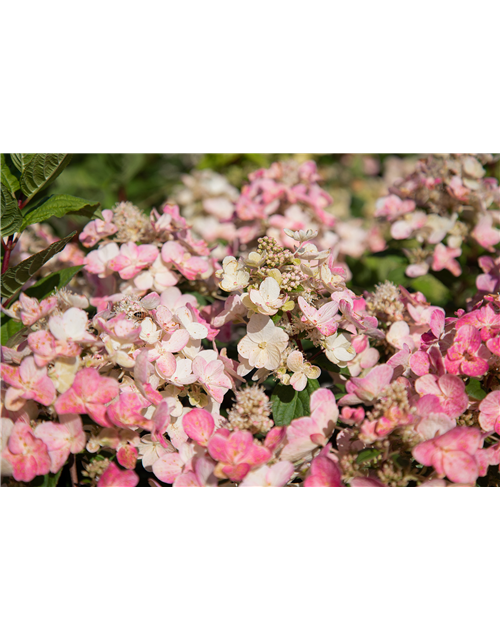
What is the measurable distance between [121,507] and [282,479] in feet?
0.87

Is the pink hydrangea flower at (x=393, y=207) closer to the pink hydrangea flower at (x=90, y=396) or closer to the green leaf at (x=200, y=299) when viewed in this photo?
the green leaf at (x=200, y=299)

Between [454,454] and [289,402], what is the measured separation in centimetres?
32

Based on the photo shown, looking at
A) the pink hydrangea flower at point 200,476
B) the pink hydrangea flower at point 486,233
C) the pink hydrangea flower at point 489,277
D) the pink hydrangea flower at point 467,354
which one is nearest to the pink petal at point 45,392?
the pink hydrangea flower at point 200,476

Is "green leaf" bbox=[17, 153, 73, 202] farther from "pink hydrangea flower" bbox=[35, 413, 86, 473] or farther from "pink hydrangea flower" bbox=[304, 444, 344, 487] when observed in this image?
"pink hydrangea flower" bbox=[304, 444, 344, 487]

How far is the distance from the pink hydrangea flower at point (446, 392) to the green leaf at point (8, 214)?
0.91 metres

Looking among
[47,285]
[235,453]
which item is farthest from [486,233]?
[47,285]

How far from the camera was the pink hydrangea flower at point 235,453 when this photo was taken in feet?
2.79

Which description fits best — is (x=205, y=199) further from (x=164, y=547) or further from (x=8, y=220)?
(x=164, y=547)

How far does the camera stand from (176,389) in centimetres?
106

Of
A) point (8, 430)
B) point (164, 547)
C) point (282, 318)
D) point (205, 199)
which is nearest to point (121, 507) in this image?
point (164, 547)

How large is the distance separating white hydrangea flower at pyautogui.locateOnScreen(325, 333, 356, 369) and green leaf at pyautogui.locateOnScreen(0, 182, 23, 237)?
2.39 feet

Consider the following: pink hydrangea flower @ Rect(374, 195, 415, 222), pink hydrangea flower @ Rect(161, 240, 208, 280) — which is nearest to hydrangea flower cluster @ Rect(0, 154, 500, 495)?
pink hydrangea flower @ Rect(161, 240, 208, 280)

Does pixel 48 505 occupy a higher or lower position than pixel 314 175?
lower

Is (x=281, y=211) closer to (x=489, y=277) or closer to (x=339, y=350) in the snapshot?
(x=489, y=277)
